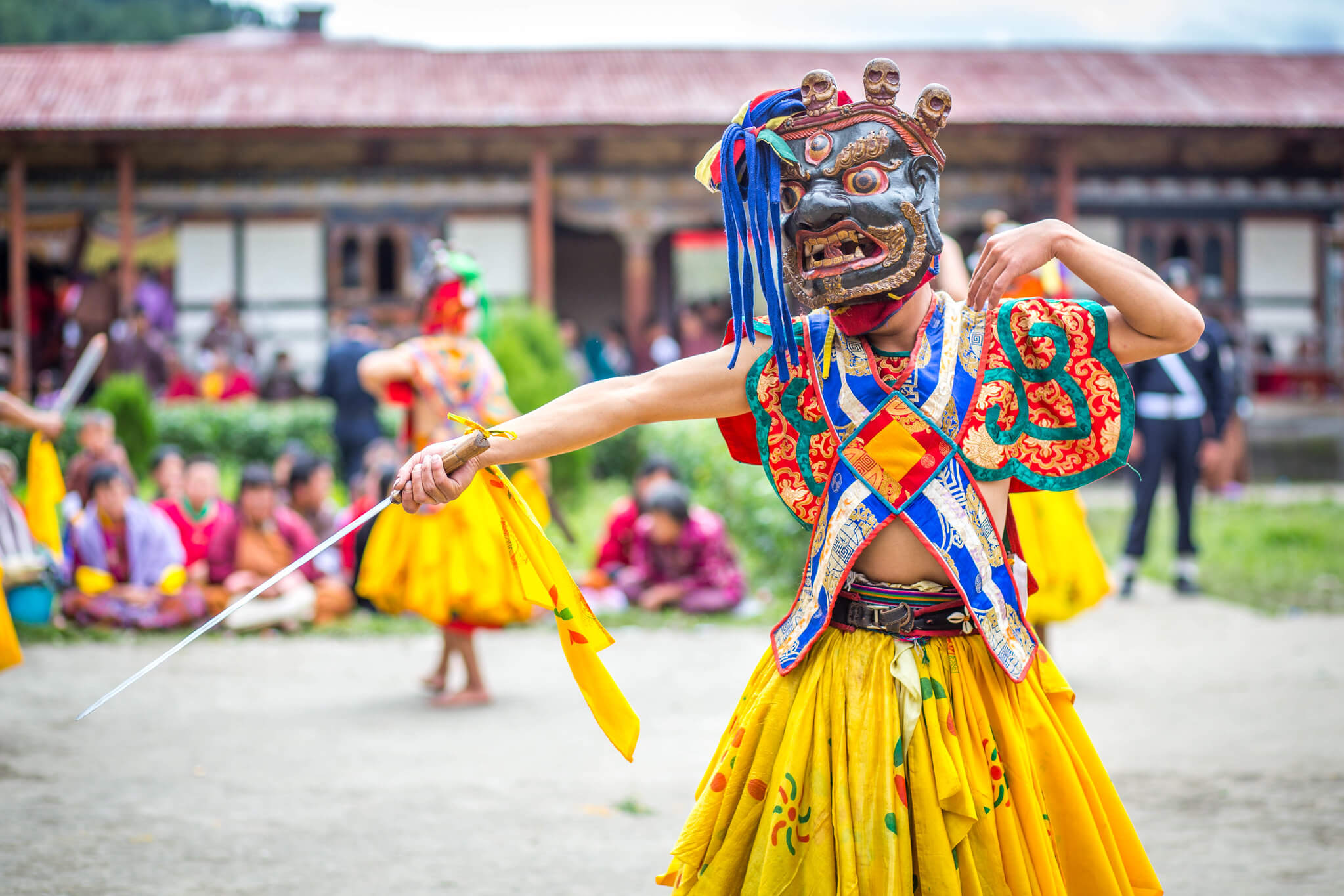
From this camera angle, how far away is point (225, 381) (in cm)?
1575

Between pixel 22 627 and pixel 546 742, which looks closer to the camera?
pixel 546 742

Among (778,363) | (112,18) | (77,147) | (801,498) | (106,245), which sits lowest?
(801,498)

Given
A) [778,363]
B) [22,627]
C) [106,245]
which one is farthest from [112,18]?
[778,363]

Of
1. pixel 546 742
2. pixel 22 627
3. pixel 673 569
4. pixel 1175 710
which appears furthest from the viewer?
pixel 673 569

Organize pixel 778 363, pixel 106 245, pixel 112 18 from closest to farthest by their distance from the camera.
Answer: pixel 778 363 < pixel 106 245 < pixel 112 18

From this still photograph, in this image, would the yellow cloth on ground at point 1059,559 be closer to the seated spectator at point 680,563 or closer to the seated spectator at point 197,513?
the seated spectator at point 680,563

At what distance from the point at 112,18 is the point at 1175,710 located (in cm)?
3285

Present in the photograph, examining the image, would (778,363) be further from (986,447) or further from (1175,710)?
(1175,710)

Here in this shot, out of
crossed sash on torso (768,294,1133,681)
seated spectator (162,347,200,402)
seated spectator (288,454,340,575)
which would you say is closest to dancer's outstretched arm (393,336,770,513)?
crossed sash on torso (768,294,1133,681)

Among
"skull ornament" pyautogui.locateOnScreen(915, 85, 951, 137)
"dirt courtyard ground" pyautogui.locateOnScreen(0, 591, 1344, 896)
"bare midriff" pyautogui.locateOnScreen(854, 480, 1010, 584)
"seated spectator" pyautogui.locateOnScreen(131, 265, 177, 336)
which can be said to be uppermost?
"seated spectator" pyautogui.locateOnScreen(131, 265, 177, 336)

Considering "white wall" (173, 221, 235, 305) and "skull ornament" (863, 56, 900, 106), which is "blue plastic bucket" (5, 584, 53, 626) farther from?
"white wall" (173, 221, 235, 305)

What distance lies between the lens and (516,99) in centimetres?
1625

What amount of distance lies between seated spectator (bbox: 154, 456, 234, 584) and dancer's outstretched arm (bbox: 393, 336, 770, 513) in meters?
5.86

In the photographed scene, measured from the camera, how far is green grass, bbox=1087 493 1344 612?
8.78m
